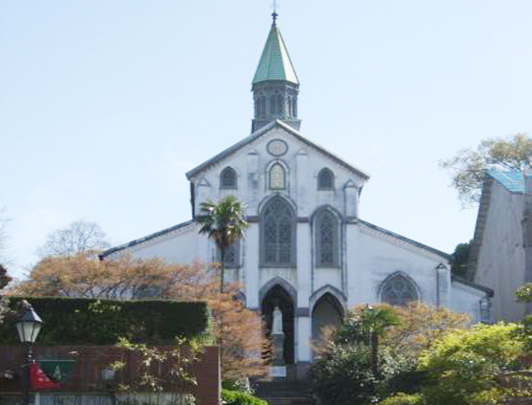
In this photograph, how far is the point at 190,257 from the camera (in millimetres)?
57750

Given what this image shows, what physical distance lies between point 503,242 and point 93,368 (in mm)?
32129

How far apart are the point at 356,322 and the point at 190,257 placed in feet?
43.3

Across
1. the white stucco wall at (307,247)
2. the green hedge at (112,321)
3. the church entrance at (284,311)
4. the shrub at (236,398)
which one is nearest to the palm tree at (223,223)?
the white stucco wall at (307,247)

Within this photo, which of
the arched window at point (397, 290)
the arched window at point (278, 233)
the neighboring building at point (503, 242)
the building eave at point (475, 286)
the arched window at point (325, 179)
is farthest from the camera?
the arched window at point (325, 179)

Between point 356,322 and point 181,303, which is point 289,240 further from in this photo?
point 181,303

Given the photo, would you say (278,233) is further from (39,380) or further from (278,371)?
(39,380)

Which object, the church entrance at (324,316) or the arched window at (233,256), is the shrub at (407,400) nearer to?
the arched window at (233,256)

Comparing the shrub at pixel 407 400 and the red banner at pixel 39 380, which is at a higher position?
the red banner at pixel 39 380

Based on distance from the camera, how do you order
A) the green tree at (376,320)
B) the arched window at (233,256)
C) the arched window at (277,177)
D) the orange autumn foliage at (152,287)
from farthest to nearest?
the arched window at (277,177) < the arched window at (233,256) < the green tree at (376,320) < the orange autumn foliage at (152,287)

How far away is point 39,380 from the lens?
29.0m

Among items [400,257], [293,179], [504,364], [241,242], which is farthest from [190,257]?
[504,364]

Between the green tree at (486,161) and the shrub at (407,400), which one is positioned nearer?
the shrub at (407,400)

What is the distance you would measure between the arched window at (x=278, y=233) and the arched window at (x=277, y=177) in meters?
0.70

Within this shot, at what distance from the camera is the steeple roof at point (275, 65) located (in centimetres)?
7000
